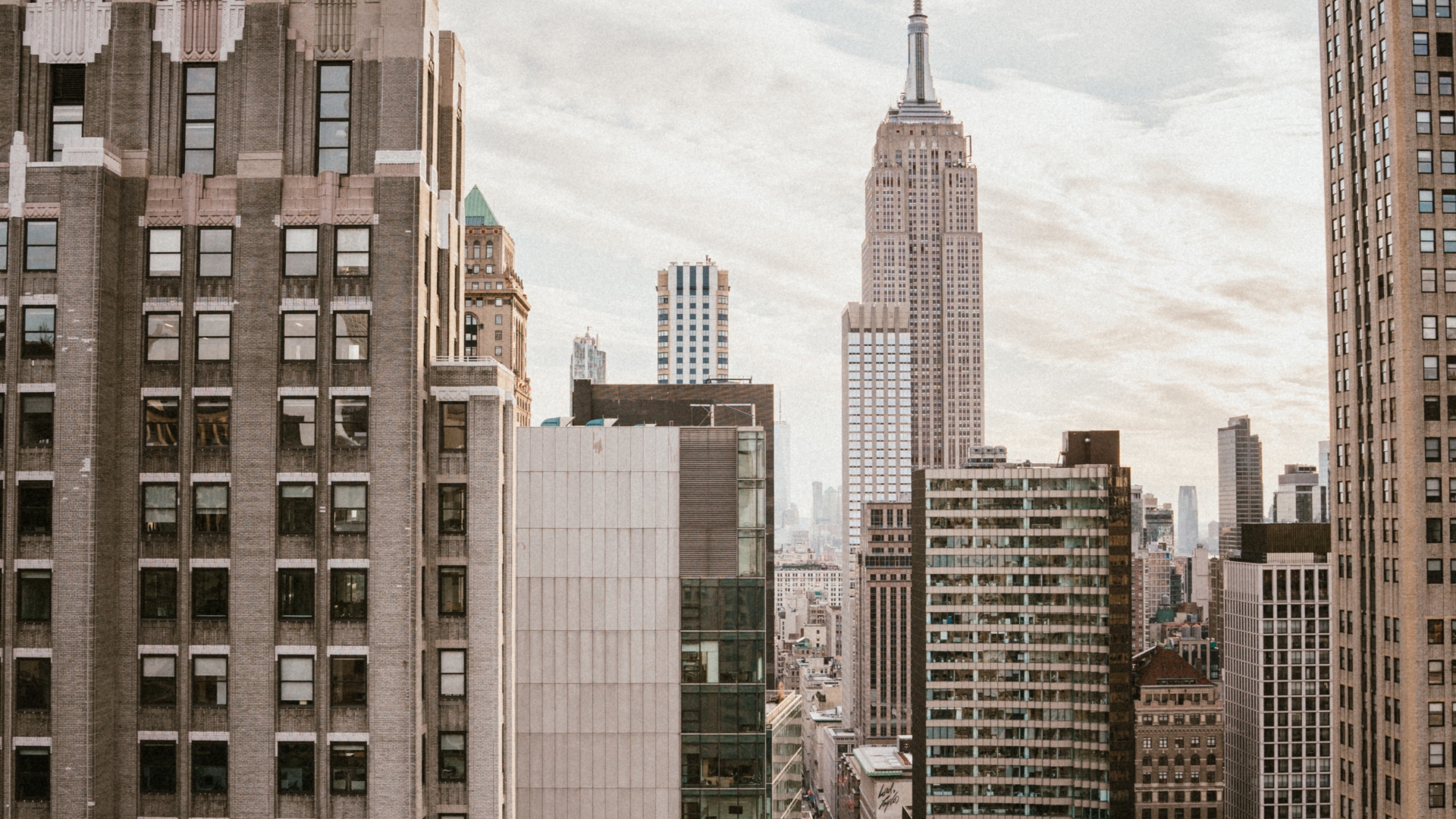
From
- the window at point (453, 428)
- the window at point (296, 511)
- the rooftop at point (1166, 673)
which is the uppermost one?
the window at point (453, 428)

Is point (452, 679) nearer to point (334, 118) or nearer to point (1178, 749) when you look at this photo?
point (334, 118)

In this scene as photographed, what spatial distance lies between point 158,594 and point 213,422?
7474 mm

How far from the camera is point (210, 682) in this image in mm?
47312

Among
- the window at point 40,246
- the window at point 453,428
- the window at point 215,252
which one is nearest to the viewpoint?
the window at point 40,246

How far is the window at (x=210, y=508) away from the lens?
157 feet

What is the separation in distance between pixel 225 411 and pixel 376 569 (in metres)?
9.33

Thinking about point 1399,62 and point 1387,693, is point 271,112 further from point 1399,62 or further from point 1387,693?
point 1387,693

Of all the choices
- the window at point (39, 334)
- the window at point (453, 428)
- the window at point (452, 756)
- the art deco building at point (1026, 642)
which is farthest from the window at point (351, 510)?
the art deco building at point (1026, 642)

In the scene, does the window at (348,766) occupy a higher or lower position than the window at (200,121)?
lower

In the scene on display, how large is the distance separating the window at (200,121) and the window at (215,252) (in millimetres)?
2885

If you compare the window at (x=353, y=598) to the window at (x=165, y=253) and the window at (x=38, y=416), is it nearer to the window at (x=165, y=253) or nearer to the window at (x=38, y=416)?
the window at (x=38, y=416)

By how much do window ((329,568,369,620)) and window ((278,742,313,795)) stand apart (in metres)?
5.42

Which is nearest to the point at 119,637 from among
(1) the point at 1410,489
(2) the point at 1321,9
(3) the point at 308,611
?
(3) the point at 308,611

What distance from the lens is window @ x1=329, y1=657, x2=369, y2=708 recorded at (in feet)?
155
